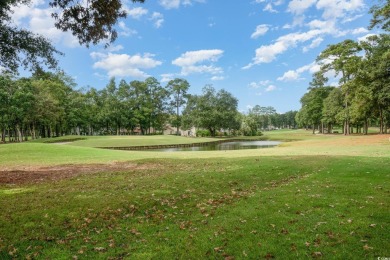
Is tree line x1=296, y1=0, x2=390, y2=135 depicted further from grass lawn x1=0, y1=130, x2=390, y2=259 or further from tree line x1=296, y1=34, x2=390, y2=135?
grass lawn x1=0, y1=130, x2=390, y2=259

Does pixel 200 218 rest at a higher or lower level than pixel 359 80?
lower

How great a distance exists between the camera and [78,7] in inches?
369

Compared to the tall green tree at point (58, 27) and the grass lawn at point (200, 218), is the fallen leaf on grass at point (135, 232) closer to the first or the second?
the grass lawn at point (200, 218)

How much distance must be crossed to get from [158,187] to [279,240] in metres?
6.02

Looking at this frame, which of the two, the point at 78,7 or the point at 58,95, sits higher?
the point at 58,95

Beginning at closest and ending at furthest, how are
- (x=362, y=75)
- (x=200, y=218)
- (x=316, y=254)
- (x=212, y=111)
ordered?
(x=316, y=254)
(x=200, y=218)
(x=362, y=75)
(x=212, y=111)

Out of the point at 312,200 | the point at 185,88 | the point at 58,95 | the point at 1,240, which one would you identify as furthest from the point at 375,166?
the point at 185,88

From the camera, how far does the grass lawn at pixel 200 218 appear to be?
5.42 metres

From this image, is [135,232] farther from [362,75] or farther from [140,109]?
[140,109]

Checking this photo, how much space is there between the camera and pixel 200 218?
7.25 m

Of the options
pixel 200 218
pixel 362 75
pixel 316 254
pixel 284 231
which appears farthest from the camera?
pixel 362 75

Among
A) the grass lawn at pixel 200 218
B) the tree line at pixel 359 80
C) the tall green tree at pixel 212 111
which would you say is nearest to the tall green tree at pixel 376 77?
Result: the tree line at pixel 359 80

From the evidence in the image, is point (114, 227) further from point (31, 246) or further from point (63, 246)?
point (31, 246)

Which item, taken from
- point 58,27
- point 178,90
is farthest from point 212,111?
point 58,27
